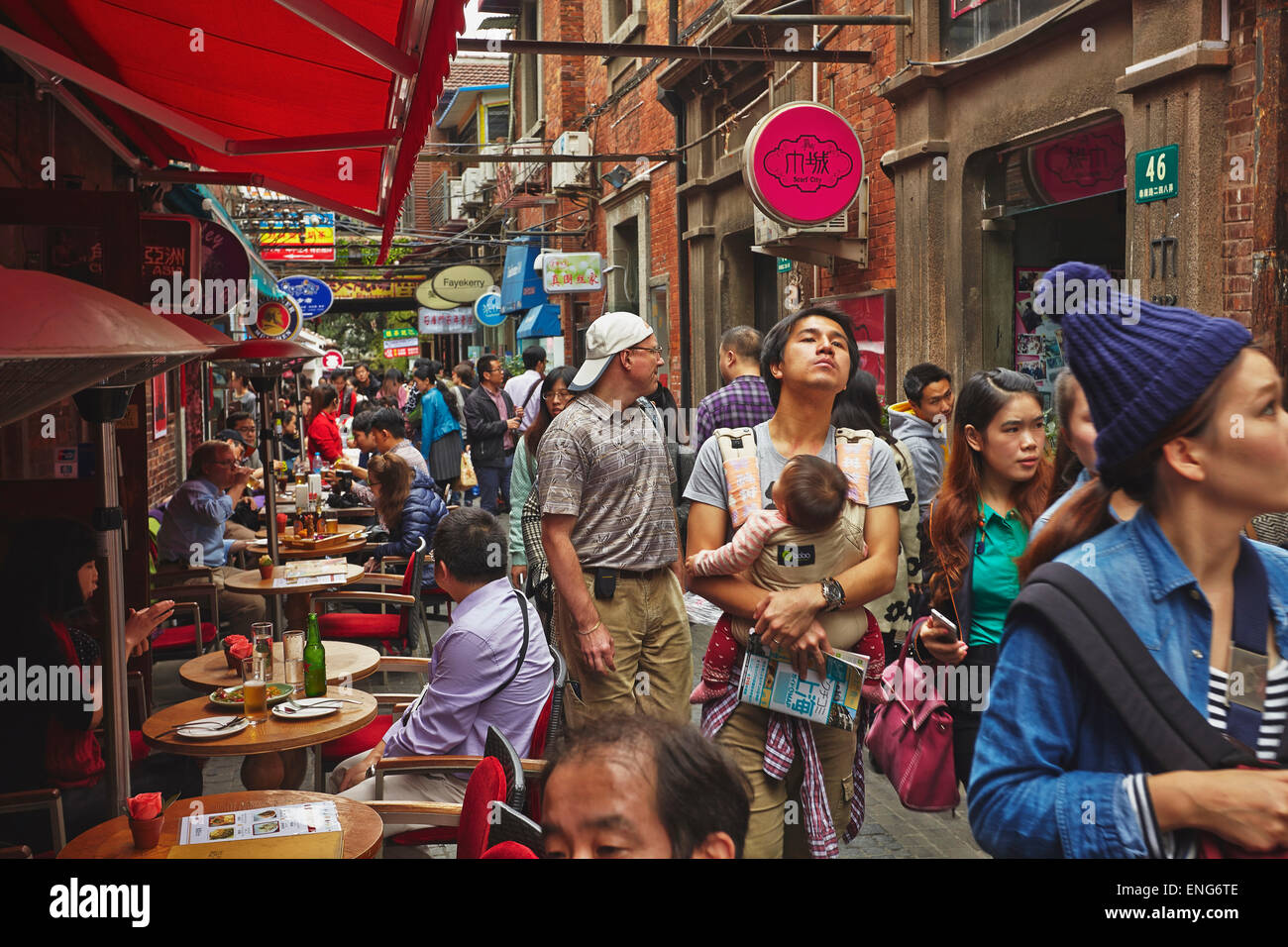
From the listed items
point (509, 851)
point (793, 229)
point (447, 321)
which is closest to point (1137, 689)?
point (509, 851)

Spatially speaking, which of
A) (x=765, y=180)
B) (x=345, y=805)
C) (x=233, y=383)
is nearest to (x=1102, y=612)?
(x=345, y=805)

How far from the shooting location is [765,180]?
9.42m

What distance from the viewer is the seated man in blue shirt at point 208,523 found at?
8.20m

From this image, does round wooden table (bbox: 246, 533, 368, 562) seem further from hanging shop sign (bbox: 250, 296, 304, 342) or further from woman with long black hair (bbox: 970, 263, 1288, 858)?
woman with long black hair (bbox: 970, 263, 1288, 858)

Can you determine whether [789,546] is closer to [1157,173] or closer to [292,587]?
[1157,173]

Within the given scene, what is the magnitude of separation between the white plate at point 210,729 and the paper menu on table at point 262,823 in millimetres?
809

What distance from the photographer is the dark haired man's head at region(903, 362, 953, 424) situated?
621 centimetres

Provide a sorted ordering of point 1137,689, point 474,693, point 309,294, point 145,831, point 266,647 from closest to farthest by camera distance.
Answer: point 1137,689, point 145,831, point 474,693, point 266,647, point 309,294

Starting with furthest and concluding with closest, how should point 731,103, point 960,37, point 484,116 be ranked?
1. point 484,116
2. point 731,103
3. point 960,37

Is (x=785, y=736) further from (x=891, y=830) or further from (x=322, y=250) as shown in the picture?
(x=322, y=250)

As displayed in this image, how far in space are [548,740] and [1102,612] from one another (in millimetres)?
2773

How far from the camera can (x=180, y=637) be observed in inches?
297

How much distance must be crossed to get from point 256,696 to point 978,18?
7.41 metres

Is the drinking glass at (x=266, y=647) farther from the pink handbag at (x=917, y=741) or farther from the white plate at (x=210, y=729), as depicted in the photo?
the pink handbag at (x=917, y=741)
